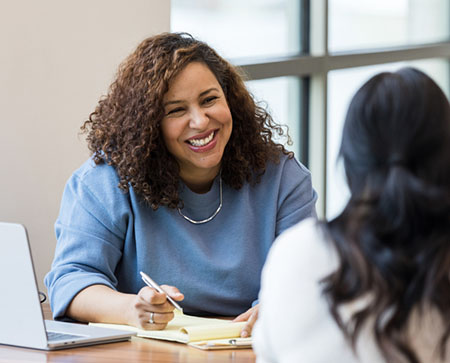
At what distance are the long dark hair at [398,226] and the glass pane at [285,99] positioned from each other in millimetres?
2736

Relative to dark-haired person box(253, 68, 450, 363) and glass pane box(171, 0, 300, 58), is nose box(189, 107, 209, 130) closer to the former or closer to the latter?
dark-haired person box(253, 68, 450, 363)

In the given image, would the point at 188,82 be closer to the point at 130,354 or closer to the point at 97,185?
→ the point at 97,185

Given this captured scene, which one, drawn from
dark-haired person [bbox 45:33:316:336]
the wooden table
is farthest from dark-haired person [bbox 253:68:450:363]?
dark-haired person [bbox 45:33:316:336]

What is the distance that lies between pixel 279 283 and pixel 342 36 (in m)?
3.34

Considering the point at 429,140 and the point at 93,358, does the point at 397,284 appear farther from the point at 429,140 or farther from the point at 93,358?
the point at 93,358

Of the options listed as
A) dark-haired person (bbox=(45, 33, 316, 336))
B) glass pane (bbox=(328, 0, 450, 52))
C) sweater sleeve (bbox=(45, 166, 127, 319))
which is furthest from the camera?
glass pane (bbox=(328, 0, 450, 52))

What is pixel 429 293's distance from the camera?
1.06 meters

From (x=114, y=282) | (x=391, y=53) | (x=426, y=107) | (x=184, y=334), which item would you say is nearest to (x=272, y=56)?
(x=391, y=53)

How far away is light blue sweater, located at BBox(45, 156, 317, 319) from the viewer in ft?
6.59

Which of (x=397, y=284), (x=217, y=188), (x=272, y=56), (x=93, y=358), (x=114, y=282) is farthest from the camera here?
(x=272, y=56)

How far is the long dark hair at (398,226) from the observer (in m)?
1.06

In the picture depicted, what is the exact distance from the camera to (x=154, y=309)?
173 centimetres

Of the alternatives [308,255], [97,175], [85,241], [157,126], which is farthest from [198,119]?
[308,255]

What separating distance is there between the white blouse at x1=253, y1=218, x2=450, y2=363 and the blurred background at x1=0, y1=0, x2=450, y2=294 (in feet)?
0.33
